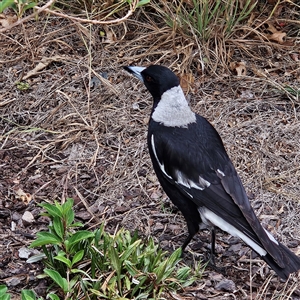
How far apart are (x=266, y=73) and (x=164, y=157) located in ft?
5.76

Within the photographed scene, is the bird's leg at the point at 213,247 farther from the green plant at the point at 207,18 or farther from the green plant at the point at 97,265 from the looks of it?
the green plant at the point at 207,18

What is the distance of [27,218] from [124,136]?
1.02 m

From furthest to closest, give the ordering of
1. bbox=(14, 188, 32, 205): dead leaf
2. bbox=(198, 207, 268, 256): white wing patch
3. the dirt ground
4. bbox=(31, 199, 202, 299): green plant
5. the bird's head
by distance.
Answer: bbox=(14, 188, 32, 205): dead leaf, the bird's head, the dirt ground, bbox=(198, 207, 268, 256): white wing patch, bbox=(31, 199, 202, 299): green plant

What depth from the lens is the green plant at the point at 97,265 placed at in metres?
2.69

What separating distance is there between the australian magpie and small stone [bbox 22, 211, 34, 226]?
2.62ft

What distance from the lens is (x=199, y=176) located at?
10.5 ft

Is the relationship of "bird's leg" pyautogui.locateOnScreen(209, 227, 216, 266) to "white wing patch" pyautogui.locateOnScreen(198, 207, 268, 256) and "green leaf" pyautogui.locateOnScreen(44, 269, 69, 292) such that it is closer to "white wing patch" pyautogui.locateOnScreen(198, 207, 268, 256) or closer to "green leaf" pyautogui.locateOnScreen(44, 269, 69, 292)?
"white wing patch" pyautogui.locateOnScreen(198, 207, 268, 256)

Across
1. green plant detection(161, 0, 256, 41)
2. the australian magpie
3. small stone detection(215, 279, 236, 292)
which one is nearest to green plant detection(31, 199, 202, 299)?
small stone detection(215, 279, 236, 292)

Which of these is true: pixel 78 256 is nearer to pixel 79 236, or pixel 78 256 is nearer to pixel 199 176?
A: pixel 79 236

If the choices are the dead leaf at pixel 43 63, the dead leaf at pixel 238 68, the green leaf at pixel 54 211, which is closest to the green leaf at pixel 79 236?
the green leaf at pixel 54 211

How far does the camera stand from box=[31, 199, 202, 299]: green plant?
2.69 metres

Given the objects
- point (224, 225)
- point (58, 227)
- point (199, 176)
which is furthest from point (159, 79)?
point (58, 227)

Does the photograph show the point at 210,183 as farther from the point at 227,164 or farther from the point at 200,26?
the point at 200,26

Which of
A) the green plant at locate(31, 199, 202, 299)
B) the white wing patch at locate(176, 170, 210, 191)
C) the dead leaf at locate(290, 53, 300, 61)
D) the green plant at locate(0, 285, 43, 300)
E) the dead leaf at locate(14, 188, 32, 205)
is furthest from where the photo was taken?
the dead leaf at locate(290, 53, 300, 61)
